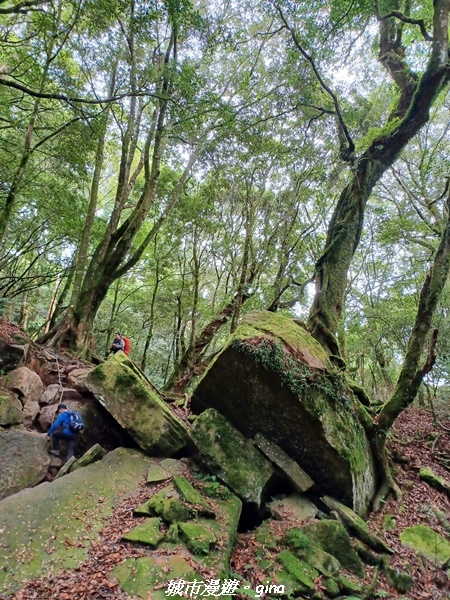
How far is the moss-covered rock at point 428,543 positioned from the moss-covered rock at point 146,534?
14.7 ft

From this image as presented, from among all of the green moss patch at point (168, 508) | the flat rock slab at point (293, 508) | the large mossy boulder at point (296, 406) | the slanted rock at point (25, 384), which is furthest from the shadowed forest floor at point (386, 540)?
the slanted rock at point (25, 384)

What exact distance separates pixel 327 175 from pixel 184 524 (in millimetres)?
11801

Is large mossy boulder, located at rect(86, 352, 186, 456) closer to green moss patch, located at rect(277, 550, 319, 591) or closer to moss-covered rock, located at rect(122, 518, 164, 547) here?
moss-covered rock, located at rect(122, 518, 164, 547)

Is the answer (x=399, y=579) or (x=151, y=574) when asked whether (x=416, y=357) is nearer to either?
(x=399, y=579)

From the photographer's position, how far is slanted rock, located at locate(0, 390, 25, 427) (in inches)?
255

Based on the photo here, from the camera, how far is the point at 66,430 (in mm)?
6324

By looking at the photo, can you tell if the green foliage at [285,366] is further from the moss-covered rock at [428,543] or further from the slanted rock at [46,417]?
the slanted rock at [46,417]

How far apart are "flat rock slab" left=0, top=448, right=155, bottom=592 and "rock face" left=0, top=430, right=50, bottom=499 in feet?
1.63

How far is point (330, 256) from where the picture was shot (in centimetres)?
961

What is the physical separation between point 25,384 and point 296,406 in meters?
6.00

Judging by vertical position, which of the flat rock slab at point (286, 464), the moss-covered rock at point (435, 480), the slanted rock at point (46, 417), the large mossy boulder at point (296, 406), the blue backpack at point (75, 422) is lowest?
the slanted rock at point (46, 417)

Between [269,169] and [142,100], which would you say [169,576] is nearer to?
[269,169]

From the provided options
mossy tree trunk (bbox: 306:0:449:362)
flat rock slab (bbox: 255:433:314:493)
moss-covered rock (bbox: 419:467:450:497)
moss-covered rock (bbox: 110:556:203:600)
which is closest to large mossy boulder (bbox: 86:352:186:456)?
flat rock slab (bbox: 255:433:314:493)

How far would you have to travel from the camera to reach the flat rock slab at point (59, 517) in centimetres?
400
